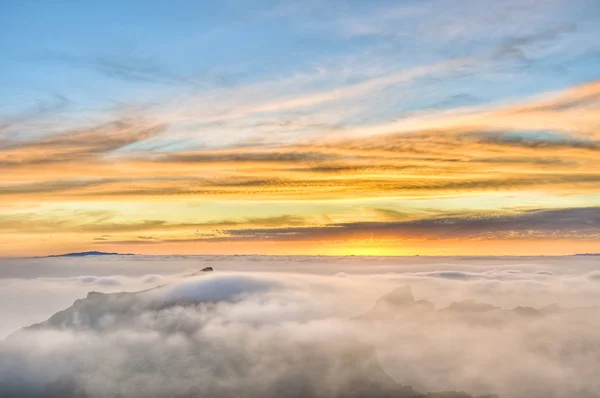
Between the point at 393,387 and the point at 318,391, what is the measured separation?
2421cm

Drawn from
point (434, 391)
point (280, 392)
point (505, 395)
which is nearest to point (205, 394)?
point (280, 392)

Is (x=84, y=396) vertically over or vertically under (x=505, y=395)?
over

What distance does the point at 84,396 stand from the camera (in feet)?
623

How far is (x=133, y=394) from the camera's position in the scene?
194500 mm

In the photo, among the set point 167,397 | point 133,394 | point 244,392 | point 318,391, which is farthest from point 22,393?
point 318,391

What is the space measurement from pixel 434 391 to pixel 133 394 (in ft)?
321

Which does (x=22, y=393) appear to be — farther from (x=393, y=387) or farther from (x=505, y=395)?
(x=505, y=395)

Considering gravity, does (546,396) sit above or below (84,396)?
below

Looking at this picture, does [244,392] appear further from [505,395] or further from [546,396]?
[546,396]

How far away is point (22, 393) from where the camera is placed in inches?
7692

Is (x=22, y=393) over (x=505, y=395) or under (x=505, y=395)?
over

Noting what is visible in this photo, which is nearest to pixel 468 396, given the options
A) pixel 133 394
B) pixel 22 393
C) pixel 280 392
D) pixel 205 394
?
pixel 280 392

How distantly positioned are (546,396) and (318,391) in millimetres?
75065

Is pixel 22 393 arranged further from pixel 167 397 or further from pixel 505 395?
pixel 505 395
